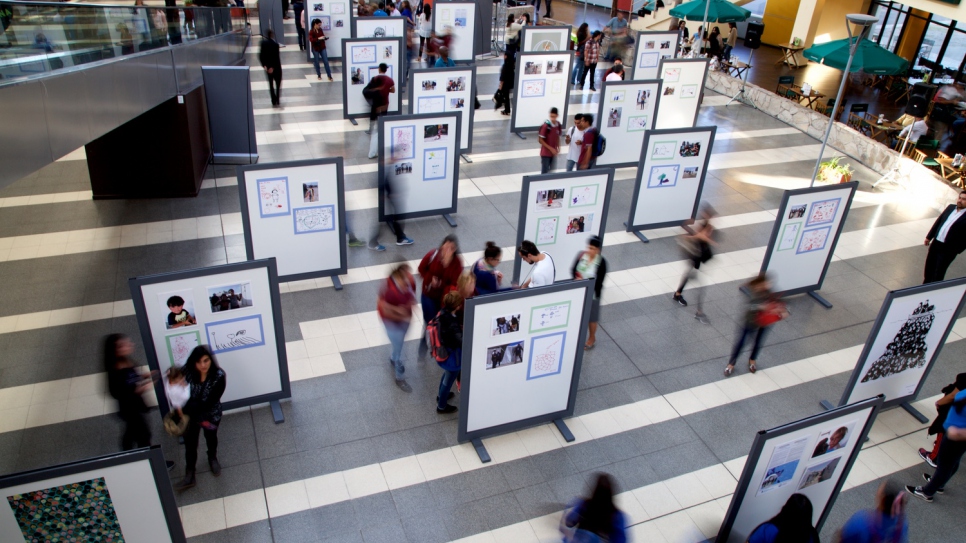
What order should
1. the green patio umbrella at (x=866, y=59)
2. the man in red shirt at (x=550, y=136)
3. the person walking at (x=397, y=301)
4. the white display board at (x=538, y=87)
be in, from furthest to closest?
Answer: the white display board at (x=538, y=87) → the man in red shirt at (x=550, y=136) → the green patio umbrella at (x=866, y=59) → the person walking at (x=397, y=301)

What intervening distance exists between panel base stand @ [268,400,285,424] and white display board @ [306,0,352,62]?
47.5ft

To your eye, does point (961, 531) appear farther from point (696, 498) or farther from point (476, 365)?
point (476, 365)

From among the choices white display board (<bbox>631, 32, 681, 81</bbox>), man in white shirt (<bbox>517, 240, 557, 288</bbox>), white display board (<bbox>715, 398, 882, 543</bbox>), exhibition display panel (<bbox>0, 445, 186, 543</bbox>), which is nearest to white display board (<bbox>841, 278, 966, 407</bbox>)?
white display board (<bbox>715, 398, 882, 543</bbox>)

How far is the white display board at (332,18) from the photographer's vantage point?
19234 millimetres

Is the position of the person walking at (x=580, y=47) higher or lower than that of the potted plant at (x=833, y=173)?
higher

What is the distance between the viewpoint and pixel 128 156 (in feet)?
38.2

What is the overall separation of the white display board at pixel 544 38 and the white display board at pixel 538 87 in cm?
214

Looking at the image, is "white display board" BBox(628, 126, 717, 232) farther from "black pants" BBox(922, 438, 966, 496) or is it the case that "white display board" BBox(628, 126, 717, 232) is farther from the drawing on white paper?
"black pants" BBox(922, 438, 966, 496)

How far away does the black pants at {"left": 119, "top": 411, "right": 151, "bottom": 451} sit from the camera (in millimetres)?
6133

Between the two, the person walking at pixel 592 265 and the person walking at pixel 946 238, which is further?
the person walking at pixel 946 238

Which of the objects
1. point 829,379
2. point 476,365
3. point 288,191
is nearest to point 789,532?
point 476,365

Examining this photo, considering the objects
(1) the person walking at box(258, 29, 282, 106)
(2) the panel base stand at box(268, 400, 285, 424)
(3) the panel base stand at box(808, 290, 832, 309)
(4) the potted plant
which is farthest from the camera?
(1) the person walking at box(258, 29, 282, 106)

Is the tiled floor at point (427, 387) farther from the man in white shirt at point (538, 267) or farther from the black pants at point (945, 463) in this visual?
the man in white shirt at point (538, 267)

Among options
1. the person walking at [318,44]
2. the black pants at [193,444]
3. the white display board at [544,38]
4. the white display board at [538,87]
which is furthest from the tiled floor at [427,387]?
the person walking at [318,44]
